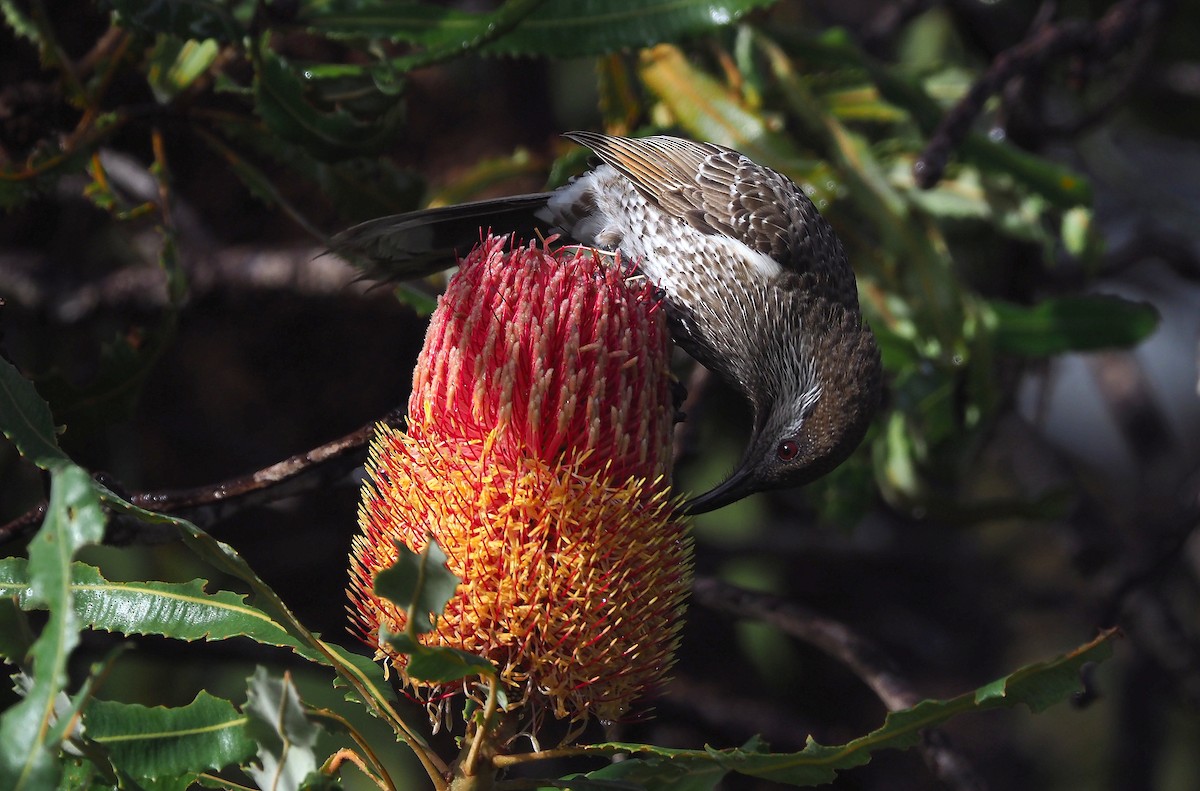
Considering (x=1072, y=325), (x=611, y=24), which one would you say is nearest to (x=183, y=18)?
(x=611, y=24)

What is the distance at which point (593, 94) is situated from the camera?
13.3 feet

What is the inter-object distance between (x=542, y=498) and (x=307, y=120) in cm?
104

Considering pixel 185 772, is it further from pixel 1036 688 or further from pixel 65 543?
pixel 1036 688

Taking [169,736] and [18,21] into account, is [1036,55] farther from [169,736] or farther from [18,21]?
[169,736]

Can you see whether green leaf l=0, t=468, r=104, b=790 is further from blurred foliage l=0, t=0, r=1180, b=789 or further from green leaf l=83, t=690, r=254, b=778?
green leaf l=83, t=690, r=254, b=778

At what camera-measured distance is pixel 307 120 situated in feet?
7.18

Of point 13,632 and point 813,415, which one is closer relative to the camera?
point 13,632

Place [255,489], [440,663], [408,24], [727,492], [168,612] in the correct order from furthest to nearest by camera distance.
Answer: [408,24] < [727,492] < [255,489] < [168,612] < [440,663]

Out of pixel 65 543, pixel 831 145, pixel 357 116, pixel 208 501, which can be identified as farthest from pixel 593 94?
pixel 65 543

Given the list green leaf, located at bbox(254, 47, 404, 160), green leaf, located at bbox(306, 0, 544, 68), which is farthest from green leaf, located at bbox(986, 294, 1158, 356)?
green leaf, located at bbox(254, 47, 404, 160)

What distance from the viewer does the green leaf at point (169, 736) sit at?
1478 millimetres

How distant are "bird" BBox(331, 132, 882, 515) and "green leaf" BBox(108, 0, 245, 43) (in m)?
0.43

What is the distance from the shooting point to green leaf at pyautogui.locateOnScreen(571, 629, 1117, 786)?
1.42 metres

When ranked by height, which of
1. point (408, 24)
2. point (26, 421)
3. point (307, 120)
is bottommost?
point (26, 421)
